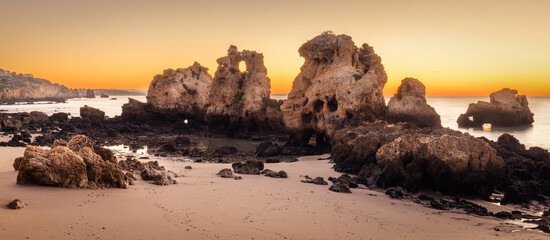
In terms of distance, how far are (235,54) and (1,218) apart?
38.1 m

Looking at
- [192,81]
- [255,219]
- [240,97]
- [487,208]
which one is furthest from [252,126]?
[255,219]

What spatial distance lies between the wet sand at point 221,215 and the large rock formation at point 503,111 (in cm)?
4781

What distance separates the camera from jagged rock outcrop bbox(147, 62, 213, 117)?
156 ft

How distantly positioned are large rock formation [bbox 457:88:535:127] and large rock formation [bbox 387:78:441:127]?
1078 centimetres

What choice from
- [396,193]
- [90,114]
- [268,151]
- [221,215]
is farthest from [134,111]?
[221,215]

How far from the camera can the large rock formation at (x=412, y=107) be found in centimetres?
4511

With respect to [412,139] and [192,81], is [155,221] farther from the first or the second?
[192,81]

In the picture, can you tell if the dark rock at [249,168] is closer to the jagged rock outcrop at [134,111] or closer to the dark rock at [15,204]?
the dark rock at [15,204]

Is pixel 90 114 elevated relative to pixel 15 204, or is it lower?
→ elevated

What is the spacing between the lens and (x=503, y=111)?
51.8 metres

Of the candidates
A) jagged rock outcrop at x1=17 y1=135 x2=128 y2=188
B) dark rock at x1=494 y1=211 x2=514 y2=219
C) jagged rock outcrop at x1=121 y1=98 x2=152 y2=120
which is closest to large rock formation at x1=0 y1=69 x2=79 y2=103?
jagged rock outcrop at x1=121 y1=98 x2=152 y2=120

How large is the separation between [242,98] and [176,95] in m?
10.7

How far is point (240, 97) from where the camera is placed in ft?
136

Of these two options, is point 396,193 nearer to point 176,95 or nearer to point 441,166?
point 441,166
